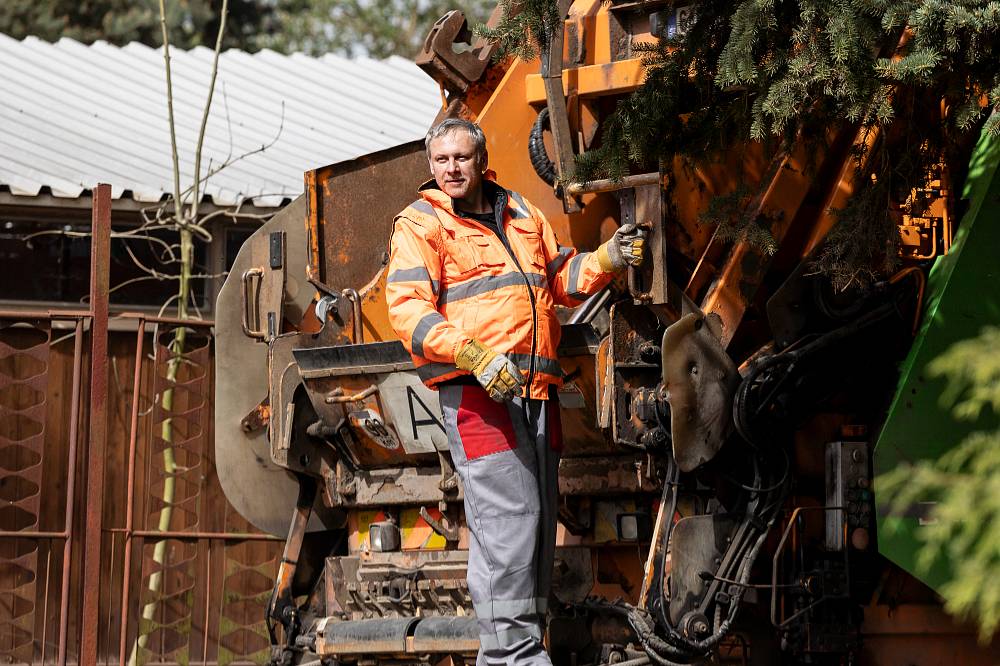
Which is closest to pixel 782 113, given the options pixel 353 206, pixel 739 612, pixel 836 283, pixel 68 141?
pixel 836 283

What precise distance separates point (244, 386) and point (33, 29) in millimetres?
17616

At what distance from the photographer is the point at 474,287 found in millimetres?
3934

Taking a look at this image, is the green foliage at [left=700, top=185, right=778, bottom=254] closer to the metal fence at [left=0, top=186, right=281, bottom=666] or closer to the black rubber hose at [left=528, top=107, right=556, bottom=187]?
the black rubber hose at [left=528, top=107, right=556, bottom=187]

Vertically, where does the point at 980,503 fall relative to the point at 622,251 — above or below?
below

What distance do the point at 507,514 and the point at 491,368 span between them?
0.43 m

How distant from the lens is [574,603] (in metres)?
4.41

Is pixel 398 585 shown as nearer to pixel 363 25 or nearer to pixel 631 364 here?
pixel 631 364

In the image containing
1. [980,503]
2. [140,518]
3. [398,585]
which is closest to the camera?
[980,503]

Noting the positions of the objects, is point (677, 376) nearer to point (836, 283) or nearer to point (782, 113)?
point (836, 283)

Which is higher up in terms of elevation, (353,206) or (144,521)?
(353,206)

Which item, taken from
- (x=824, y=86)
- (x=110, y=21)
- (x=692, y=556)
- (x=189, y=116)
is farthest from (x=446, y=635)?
(x=110, y=21)

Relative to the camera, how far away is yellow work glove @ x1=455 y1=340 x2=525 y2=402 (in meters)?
3.61

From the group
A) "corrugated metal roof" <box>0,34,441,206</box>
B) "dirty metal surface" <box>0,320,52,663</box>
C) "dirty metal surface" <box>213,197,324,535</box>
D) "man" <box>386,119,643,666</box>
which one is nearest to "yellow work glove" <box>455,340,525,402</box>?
"man" <box>386,119,643,666</box>

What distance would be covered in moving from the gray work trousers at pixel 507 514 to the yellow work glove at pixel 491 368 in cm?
20
